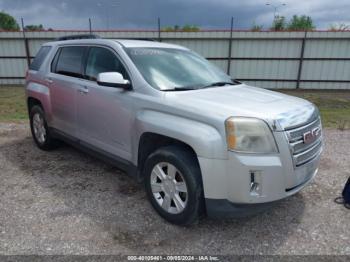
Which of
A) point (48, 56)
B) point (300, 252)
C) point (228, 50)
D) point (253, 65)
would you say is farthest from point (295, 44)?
point (300, 252)

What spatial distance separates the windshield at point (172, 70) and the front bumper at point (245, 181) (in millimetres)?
1101

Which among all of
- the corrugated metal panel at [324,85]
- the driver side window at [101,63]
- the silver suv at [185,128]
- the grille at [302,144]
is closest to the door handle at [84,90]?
the silver suv at [185,128]

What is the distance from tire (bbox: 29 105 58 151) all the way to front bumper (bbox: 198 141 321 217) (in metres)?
3.45

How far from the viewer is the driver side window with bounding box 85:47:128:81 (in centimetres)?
349

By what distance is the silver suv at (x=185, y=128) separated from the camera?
2486 mm

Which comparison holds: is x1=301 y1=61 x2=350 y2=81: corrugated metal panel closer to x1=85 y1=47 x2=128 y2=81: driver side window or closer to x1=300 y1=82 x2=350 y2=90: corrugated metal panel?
x1=300 y1=82 x2=350 y2=90: corrugated metal panel

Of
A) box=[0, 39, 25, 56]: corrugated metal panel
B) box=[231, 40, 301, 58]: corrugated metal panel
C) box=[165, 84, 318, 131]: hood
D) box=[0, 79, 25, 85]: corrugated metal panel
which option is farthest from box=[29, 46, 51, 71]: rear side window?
box=[0, 79, 25, 85]: corrugated metal panel

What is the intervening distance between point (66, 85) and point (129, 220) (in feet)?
7.35

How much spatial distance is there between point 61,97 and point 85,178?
4.20 feet

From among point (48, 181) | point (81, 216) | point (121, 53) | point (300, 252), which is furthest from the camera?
point (48, 181)

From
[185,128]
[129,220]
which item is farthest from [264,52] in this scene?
[129,220]

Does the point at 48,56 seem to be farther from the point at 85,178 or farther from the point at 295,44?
the point at 295,44

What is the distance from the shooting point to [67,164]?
15.1ft

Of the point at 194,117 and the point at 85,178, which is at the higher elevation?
the point at 194,117
